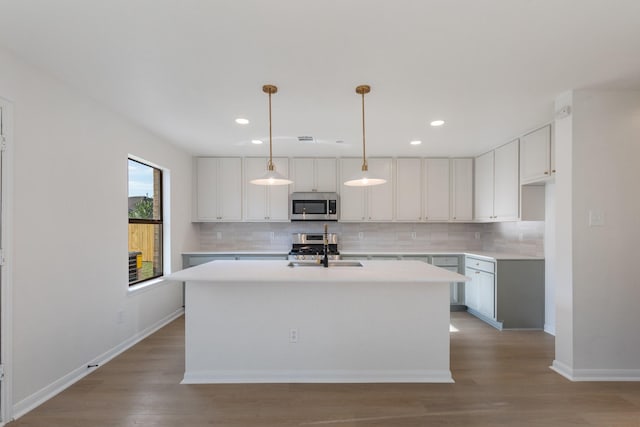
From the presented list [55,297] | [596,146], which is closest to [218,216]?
[55,297]

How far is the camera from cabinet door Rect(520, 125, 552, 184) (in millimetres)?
3412

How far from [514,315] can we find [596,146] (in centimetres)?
222

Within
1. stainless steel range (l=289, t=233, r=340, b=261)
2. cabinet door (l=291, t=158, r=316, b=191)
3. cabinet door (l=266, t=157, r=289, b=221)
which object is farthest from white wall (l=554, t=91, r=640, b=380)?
cabinet door (l=266, t=157, r=289, b=221)

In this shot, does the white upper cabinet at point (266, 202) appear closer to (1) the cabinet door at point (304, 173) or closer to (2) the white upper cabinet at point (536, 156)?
(1) the cabinet door at point (304, 173)

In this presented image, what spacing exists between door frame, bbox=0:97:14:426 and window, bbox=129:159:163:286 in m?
1.51

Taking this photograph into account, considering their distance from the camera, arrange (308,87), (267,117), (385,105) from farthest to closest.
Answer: (267,117), (385,105), (308,87)

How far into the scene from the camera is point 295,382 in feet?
8.58

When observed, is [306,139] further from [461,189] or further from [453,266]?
[453,266]

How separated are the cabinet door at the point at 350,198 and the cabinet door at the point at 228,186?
5.27 ft

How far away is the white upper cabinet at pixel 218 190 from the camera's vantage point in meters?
5.08

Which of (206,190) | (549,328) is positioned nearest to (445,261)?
(549,328)

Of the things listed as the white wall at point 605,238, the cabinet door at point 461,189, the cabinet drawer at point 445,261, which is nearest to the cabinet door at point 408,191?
the cabinet door at point 461,189

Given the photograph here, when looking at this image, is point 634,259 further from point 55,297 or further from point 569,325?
point 55,297

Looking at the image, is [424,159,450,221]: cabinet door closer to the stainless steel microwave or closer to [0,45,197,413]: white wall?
the stainless steel microwave
